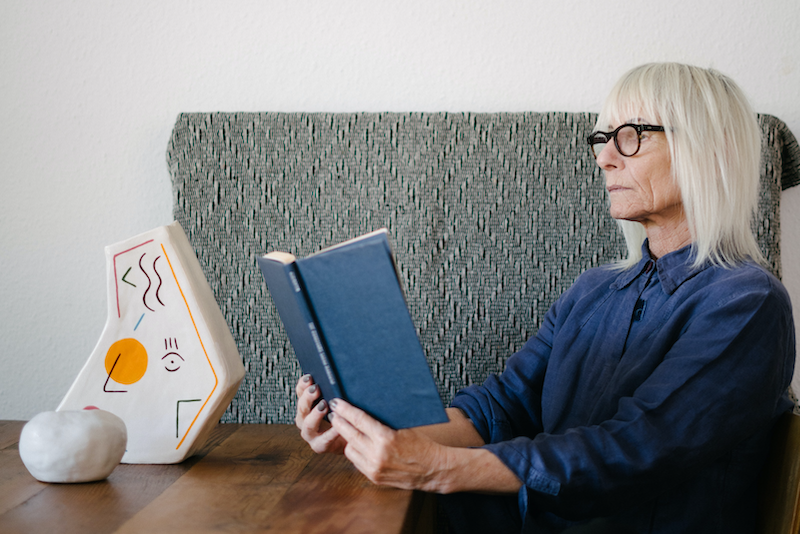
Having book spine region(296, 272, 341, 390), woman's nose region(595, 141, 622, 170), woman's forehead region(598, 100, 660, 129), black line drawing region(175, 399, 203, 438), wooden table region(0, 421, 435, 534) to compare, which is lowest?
wooden table region(0, 421, 435, 534)

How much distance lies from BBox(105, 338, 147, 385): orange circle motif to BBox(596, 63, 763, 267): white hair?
81 centimetres

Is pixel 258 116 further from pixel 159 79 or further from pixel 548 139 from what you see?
pixel 548 139

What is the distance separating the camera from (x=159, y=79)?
1343 millimetres

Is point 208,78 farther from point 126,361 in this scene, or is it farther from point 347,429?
point 347,429

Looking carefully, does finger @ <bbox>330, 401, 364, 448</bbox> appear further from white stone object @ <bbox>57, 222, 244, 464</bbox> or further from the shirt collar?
the shirt collar

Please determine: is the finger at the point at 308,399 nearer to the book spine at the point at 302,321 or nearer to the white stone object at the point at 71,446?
the book spine at the point at 302,321

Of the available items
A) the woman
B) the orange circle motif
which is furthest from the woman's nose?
the orange circle motif

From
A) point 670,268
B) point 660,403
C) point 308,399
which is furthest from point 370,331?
point 670,268

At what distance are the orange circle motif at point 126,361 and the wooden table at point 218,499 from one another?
124 mm

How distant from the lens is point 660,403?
69 cm

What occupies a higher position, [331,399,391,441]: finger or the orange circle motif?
the orange circle motif

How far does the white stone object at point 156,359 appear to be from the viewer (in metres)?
0.84

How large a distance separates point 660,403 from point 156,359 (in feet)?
2.20

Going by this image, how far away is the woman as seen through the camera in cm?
68
